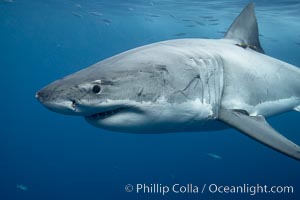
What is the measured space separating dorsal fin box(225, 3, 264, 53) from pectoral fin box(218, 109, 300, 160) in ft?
7.15

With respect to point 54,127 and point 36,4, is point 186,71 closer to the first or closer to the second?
point 36,4

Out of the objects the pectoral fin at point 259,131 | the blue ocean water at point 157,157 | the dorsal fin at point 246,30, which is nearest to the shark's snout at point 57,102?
the pectoral fin at point 259,131


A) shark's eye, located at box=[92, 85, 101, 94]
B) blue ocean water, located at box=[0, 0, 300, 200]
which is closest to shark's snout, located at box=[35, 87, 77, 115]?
shark's eye, located at box=[92, 85, 101, 94]

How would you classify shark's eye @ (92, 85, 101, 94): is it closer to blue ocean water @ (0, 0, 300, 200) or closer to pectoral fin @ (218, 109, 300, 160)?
pectoral fin @ (218, 109, 300, 160)

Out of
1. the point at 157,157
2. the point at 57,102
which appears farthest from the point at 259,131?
the point at 157,157

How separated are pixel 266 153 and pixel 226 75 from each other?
31073mm

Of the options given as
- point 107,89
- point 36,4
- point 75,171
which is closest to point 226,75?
point 107,89

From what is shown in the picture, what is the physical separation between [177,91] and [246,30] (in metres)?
3.10

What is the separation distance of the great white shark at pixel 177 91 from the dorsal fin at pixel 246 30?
0.67 m

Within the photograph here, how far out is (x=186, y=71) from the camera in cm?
329

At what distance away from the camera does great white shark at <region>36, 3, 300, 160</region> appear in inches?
99.7

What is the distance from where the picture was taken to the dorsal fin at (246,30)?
17.9ft

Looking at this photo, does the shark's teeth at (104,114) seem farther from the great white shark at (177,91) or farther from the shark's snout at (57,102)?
the shark's snout at (57,102)

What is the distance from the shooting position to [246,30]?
5.53m
